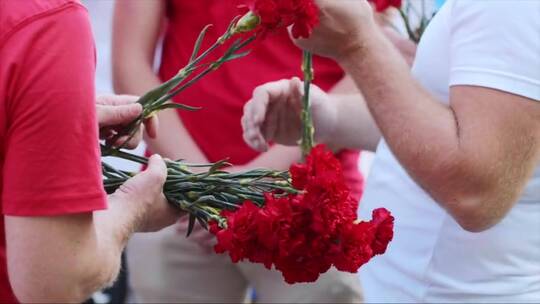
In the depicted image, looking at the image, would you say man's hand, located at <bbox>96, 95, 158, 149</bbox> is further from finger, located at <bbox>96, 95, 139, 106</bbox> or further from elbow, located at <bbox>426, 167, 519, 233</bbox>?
elbow, located at <bbox>426, 167, 519, 233</bbox>

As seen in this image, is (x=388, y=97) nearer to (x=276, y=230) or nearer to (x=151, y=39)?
(x=276, y=230)

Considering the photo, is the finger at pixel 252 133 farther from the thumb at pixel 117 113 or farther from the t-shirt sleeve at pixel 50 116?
the t-shirt sleeve at pixel 50 116

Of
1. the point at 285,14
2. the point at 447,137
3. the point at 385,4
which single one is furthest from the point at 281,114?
the point at 285,14

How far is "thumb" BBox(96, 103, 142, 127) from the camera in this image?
1.44m

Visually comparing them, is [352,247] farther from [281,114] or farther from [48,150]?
[281,114]

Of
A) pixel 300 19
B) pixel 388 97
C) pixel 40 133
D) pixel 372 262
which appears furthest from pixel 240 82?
pixel 40 133

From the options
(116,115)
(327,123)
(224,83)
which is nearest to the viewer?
(116,115)

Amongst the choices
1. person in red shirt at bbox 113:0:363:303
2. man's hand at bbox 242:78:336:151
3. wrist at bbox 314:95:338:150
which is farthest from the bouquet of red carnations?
person in red shirt at bbox 113:0:363:303

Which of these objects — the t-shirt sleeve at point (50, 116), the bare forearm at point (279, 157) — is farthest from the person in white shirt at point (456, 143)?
the t-shirt sleeve at point (50, 116)

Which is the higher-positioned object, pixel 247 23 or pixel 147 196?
pixel 247 23

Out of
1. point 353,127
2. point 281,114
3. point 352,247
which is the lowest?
point 353,127

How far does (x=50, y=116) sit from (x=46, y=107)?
12 millimetres

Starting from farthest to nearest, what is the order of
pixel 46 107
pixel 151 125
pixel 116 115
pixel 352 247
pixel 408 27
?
pixel 408 27 → pixel 151 125 → pixel 116 115 → pixel 352 247 → pixel 46 107

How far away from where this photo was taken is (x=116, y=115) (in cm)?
144
